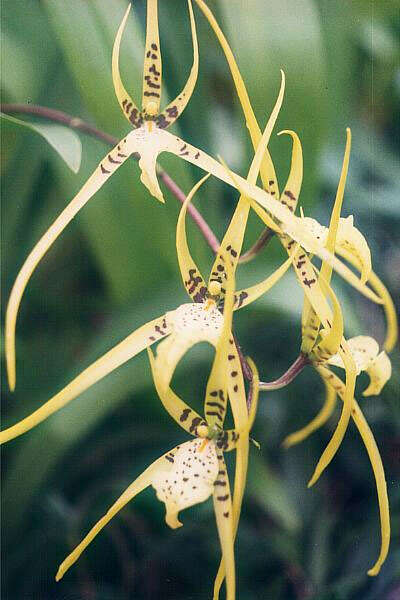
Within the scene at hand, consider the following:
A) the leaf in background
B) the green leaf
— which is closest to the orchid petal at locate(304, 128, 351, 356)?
the green leaf

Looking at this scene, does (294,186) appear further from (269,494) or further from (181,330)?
(269,494)

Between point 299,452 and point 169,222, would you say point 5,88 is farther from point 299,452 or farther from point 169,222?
point 299,452

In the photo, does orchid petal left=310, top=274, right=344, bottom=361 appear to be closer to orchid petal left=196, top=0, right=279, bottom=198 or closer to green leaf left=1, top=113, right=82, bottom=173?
orchid petal left=196, top=0, right=279, bottom=198

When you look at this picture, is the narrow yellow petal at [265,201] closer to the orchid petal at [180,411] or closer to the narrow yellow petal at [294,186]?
the narrow yellow petal at [294,186]

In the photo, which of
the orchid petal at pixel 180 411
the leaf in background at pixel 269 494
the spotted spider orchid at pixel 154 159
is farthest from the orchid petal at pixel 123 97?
the leaf in background at pixel 269 494

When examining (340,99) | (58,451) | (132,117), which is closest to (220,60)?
(340,99)
